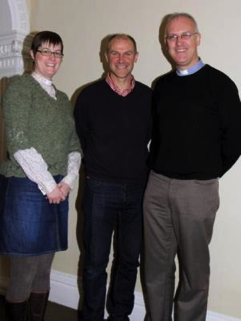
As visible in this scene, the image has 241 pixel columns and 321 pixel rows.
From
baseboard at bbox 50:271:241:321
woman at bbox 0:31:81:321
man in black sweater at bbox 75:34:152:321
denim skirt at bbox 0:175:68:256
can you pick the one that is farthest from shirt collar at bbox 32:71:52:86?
baseboard at bbox 50:271:241:321

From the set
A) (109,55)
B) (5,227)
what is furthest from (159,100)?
(5,227)

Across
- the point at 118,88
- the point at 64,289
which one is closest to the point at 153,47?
the point at 118,88

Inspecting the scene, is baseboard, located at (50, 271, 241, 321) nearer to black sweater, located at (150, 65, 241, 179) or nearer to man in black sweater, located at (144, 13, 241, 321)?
man in black sweater, located at (144, 13, 241, 321)

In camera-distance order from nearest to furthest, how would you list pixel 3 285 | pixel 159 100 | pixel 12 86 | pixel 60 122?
1. pixel 12 86
2. pixel 60 122
3. pixel 159 100
4. pixel 3 285

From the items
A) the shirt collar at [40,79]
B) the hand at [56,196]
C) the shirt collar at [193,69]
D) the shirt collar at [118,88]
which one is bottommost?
the hand at [56,196]

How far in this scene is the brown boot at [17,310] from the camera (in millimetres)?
1700

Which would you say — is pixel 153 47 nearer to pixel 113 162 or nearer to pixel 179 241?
pixel 113 162

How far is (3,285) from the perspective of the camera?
2.51m

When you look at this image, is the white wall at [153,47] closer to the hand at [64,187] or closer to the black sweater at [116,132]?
the black sweater at [116,132]

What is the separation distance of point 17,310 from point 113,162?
32.2 inches

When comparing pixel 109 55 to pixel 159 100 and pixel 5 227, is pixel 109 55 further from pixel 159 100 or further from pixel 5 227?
pixel 5 227

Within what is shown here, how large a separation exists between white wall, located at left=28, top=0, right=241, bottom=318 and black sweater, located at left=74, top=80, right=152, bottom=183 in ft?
1.00

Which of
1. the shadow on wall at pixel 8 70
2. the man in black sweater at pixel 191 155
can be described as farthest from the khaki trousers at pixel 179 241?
A: the shadow on wall at pixel 8 70

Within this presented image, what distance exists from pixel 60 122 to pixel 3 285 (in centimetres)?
136
